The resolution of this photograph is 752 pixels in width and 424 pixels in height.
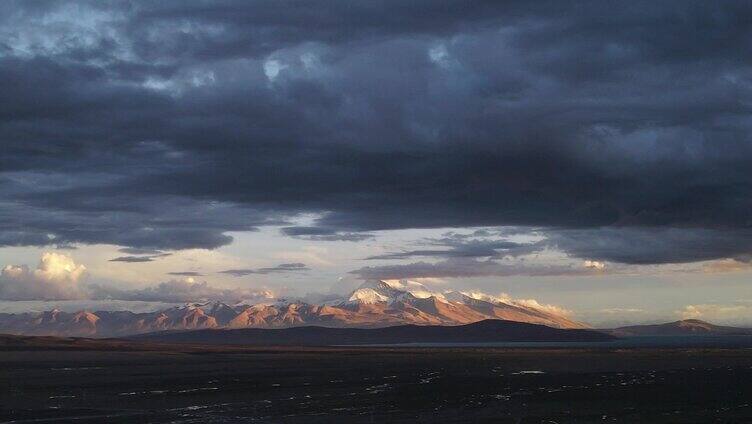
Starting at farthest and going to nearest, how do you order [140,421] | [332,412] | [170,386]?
[170,386], [332,412], [140,421]

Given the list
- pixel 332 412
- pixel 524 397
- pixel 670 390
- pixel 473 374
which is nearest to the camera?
pixel 332 412

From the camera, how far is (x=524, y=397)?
110 m

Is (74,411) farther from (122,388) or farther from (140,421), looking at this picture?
(122,388)

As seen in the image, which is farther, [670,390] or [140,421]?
[670,390]

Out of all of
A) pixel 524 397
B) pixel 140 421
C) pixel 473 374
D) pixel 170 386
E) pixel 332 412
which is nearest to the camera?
pixel 140 421

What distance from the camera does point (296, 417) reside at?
285ft

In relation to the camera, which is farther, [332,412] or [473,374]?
[473,374]

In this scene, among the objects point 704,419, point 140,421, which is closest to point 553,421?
point 704,419

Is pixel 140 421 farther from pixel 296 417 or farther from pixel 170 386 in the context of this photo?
pixel 170 386

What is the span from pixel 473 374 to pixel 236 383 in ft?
157

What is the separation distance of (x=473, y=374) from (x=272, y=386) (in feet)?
154

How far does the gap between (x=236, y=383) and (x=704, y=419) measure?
7572 cm

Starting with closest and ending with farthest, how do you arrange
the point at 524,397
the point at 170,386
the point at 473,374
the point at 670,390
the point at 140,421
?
1. the point at 140,421
2. the point at 524,397
3. the point at 670,390
4. the point at 170,386
5. the point at 473,374

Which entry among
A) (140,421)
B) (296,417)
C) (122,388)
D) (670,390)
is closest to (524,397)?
(670,390)
